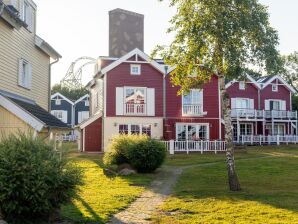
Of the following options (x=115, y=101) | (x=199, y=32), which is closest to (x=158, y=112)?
(x=115, y=101)

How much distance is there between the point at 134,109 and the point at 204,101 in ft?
19.9

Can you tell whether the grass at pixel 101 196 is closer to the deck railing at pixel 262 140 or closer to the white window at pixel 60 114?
the deck railing at pixel 262 140

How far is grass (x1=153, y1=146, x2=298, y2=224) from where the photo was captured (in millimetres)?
10172

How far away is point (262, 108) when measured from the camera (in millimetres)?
46969

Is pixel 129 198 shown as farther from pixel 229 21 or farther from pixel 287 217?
pixel 229 21

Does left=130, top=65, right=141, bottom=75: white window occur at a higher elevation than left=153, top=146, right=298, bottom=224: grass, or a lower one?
higher

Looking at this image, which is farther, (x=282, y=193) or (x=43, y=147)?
(x=282, y=193)

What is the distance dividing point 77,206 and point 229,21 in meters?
7.45

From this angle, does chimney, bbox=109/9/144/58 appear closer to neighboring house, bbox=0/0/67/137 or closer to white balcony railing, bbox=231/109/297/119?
white balcony railing, bbox=231/109/297/119

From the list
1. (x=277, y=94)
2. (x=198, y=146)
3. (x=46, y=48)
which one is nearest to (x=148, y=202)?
(x=46, y=48)

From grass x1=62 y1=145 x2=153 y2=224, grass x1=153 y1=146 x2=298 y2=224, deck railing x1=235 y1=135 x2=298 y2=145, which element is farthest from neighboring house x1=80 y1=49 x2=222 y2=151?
grass x1=62 y1=145 x2=153 y2=224

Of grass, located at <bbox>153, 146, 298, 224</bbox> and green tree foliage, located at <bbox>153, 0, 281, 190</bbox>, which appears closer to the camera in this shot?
grass, located at <bbox>153, 146, 298, 224</bbox>

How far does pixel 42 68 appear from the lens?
2088 cm

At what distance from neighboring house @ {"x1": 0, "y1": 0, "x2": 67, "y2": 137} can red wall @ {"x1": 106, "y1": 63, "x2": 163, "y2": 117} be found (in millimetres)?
11305
